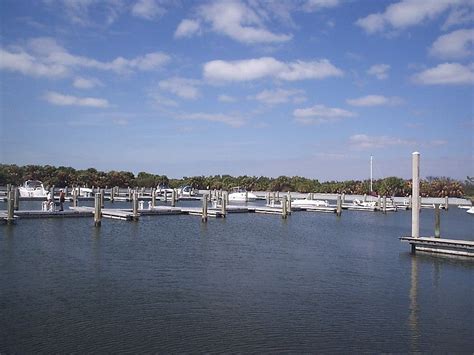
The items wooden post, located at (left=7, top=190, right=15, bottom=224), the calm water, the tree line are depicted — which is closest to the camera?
the calm water

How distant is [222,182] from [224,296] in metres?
85.6

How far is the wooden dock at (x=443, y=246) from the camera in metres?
21.2

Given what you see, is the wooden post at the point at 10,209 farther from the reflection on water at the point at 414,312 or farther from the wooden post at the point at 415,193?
the reflection on water at the point at 414,312

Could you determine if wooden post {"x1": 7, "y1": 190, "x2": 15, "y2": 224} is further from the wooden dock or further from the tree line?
the tree line

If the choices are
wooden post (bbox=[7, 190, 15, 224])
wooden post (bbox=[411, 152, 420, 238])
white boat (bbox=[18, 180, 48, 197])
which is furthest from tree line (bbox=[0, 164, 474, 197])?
→ wooden post (bbox=[411, 152, 420, 238])

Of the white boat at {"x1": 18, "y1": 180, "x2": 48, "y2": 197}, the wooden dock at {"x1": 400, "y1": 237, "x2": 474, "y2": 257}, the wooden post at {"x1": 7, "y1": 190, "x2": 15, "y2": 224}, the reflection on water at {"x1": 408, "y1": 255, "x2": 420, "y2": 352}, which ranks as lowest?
the reflection on water at {"x1": 408, "y1": 255, "x2": 420, "y2": 352}

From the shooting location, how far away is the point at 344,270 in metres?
18.3

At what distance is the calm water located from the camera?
10.4 meters

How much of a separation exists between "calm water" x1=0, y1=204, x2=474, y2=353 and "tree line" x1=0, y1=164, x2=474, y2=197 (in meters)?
54.2

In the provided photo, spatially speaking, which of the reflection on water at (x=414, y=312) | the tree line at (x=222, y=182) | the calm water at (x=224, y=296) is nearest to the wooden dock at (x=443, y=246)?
the calm water at (x=224, y=296)

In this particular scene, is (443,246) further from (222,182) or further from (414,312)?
(222,182)

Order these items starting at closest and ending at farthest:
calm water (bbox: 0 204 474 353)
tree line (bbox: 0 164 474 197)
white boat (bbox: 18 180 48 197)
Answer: calm water (bbox: 0 204 474 353)
white boat (bbox: 18 180 48 197)
tree line (bbox: 0 164 474 197)

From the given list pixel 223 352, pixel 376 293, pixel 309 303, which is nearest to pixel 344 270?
pixel 376 293

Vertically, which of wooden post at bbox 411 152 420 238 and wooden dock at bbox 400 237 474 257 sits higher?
wooden post at bbox 411 152 420 238
